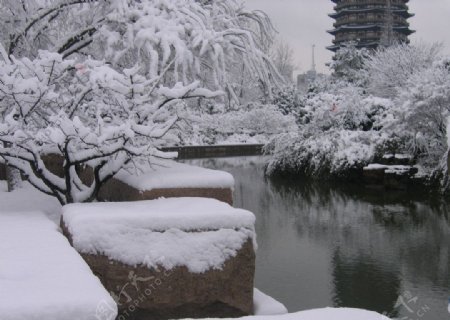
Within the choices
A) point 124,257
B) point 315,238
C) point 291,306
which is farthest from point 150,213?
point 315,238

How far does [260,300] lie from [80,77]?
4746 mm

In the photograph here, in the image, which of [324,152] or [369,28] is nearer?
[324,152]

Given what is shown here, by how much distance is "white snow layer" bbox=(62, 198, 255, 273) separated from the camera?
5664 mm

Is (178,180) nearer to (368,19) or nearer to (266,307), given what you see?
(266,307)

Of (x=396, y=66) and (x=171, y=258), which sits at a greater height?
(x=396, y=66)

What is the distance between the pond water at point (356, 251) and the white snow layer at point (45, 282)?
373cm

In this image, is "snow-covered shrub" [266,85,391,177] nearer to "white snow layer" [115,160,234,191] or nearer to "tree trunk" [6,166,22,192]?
"tree trunk" [6,166,22,192]

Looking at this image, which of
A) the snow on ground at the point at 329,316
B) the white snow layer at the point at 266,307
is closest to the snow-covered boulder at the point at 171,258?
the white snow layer at the point at 266,307

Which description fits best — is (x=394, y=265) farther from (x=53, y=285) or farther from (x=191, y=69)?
(x=53, y=285)

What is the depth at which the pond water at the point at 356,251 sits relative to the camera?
820 centimetres

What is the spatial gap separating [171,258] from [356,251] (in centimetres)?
588

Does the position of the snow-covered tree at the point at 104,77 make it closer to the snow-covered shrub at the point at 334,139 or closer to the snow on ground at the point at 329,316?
the snow on ground at the point at 329,316

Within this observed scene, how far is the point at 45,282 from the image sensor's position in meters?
3.94

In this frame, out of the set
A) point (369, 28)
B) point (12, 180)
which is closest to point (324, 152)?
point (12, 180)
